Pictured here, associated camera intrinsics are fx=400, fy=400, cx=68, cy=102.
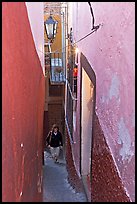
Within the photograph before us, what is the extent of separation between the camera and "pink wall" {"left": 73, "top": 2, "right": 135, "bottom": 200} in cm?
334

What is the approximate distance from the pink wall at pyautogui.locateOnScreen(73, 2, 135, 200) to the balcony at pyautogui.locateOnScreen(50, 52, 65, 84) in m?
7.17

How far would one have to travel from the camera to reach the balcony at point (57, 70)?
1235 centimetres

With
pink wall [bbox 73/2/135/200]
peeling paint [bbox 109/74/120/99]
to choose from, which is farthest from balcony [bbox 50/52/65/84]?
peeling paint [bbox 109/74/120/99]

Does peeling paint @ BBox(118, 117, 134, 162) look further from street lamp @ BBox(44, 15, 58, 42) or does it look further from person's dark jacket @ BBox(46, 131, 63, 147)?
person's dark jacket @ BBox(46, 131, 63, 147)

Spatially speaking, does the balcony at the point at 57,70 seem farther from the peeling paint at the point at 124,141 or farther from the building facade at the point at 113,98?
the peeling paint at the point at 124,141

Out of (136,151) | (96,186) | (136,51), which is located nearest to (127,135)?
(136,151)

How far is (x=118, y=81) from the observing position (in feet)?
12.6

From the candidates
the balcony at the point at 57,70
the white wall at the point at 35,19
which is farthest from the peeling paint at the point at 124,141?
the balcony at the point at 57,70

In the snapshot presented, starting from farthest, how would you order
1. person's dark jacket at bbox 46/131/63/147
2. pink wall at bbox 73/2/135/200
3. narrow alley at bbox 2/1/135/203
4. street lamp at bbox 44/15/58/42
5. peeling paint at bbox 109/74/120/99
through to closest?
person's dark jacket at bbox 46/131/63/147
street lamp at bbox 44/15/58/42
peeling paint at bbox 109/74/120/99
pink wall at bbox 73/2/135/200
narrow alley at bbox 2/1/135/203

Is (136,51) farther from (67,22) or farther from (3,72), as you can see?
(67,22)

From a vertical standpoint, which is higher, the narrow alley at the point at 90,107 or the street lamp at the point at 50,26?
the street lamp at the point at 50,26

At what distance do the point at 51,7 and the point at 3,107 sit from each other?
10.7m

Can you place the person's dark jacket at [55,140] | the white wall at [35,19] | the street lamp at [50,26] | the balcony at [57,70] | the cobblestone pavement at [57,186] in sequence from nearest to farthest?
the white wall at [35,19] < the cobblestone pavement at [57,186] < the street lamp at [50,26] < the person's dark jacket at [55,140] < the balcony at [57,70]

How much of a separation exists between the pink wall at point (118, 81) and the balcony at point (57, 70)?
7.17m
